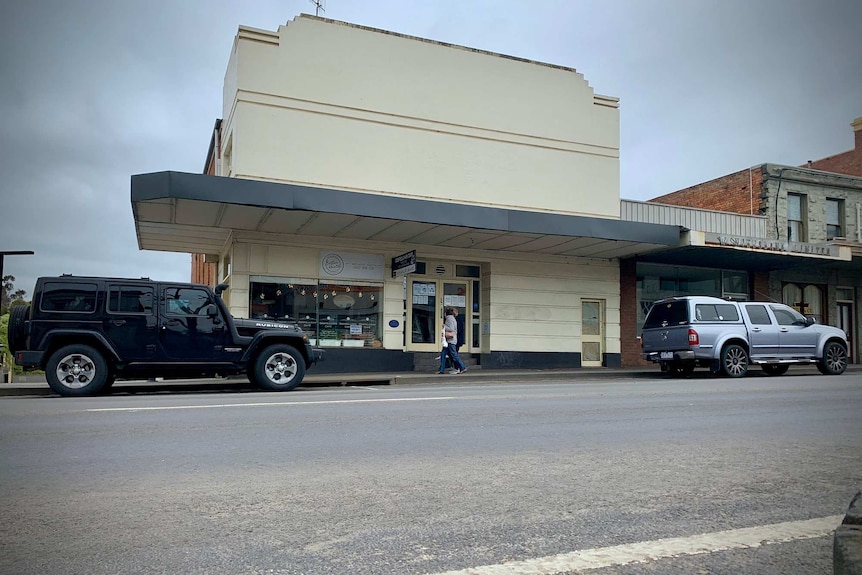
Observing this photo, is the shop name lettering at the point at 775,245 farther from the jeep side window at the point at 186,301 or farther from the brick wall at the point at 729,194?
the jeep side window at the point at 186,301

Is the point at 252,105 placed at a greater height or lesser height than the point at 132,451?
greater

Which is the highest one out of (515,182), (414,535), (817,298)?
(515,182)

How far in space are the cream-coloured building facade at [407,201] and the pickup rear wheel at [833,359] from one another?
4.71 metres

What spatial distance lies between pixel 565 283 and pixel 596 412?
12423 mm

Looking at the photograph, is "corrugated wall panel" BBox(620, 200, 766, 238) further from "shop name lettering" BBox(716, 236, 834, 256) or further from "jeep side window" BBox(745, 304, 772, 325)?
"jeep side window" BBox(745, 304, 772, 325)

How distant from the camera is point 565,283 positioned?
21.1 metres

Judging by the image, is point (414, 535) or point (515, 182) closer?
point (414, 535)

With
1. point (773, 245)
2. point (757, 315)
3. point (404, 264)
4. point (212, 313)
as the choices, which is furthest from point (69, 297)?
point (773, 245)

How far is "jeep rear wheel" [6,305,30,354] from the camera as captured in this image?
11656 mm

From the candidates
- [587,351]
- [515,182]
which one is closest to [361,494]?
[515,182]

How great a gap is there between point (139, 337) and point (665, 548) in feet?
34.8

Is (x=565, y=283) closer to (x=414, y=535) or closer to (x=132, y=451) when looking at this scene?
(x=132, y=451)

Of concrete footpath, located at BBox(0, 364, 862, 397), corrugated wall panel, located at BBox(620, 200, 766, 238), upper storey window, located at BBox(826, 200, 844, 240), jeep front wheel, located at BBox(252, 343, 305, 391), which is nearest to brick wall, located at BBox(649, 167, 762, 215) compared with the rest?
corrugated wall panel, located at BBox(620, 200, 766, 238)

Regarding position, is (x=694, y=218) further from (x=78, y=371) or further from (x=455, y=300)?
(x=78, y=371)
